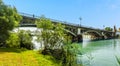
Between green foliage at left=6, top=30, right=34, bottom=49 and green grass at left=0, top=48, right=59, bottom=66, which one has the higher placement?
green foliage at left=6, top=30, right=34, bottom=49

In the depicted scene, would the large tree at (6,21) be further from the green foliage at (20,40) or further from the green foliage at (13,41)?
the green foliage at (20,40)

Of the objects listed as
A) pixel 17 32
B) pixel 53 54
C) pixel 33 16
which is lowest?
pixel 53 54

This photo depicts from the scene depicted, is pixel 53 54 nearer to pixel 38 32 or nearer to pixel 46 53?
pixel 46 53

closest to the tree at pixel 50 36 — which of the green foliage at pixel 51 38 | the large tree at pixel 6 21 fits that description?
the green foliage at pixel 51 38

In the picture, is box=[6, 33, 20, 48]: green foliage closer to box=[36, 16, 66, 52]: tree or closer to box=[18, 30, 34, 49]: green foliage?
box=[18, 30, 34, 49]: green foliage

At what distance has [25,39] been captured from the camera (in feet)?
87.1

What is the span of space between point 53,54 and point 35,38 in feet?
19.6

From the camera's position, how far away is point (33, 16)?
5406cm

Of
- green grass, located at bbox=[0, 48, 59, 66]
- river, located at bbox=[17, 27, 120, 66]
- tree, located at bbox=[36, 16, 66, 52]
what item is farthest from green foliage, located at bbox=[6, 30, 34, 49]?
green grass, located at bbox=[0, 48, 59, 66]

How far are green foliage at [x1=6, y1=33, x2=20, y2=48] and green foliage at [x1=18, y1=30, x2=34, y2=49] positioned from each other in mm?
631

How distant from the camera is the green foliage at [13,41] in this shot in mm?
25220

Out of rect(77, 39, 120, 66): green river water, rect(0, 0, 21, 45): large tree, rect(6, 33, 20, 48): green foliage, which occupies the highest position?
rect(0, 0, 21, 45): large tree

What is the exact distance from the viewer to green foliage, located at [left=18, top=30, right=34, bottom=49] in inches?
1042

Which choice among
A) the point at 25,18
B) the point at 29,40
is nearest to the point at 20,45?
the point at 29,40
